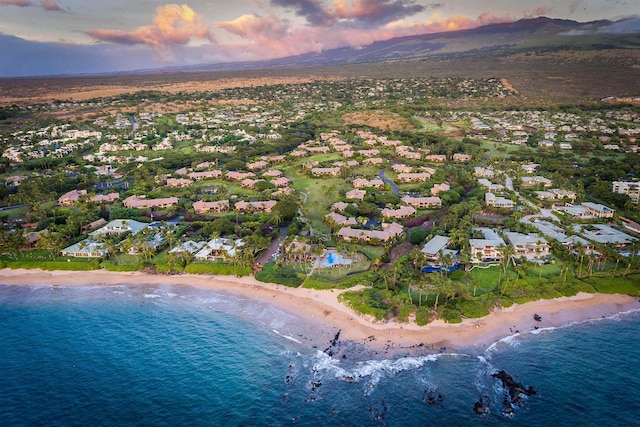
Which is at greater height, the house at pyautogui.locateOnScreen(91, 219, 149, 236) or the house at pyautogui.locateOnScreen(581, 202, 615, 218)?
the house at pyautogui.locateOnScreen(91, 219, 149, 236)

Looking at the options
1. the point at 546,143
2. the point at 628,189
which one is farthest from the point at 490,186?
the point at 546,143

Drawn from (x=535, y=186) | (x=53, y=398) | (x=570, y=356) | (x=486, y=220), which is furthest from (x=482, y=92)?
(x=53, y=398)

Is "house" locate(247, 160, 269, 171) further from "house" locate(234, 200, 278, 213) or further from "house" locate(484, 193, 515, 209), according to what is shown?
"house" locate(484, 193, 515, 209)

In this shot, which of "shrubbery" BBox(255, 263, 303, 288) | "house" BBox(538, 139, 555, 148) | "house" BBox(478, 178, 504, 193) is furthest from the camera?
"house" BBox(538, 139, 555, 148)

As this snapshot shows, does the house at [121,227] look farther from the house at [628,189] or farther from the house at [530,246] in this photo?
the house at [628,189]

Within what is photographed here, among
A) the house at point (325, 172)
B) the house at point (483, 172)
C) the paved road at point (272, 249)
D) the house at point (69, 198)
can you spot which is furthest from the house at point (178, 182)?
the house at point (483, 172)

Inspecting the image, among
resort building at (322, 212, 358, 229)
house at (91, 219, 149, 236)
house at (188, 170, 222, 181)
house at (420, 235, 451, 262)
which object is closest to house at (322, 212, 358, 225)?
resort building at (322, 212, 358, 229)
